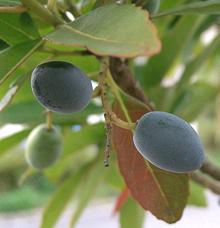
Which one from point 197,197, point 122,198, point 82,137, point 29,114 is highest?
point 29,114

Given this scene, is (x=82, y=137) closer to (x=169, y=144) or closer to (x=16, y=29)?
(x=16, y=29)

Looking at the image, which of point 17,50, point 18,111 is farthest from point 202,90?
point 17,50

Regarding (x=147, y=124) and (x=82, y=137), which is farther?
(x=82, y=137)

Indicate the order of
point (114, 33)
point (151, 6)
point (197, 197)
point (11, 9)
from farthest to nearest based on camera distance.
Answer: point (197, 197), point (151, 6), point (11, 9), point (114, 33)

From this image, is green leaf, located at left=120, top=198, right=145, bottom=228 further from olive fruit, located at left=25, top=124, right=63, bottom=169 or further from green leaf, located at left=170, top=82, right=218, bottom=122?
olive fruit, located at left=25, top=124, right=63, bottom=169

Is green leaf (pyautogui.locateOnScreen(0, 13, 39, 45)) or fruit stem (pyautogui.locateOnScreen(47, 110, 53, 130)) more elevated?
green leaf (pyautogui.locateOnScreen(0, 13, 39, 45))

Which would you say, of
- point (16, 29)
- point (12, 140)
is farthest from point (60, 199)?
point (16, 29)

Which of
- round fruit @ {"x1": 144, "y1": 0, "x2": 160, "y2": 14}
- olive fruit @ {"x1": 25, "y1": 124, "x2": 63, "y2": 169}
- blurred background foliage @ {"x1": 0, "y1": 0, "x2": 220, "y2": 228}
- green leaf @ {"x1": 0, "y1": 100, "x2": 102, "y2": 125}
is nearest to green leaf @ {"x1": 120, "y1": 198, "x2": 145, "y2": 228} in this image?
blurred background foliage @ {"x1": 0, "y1": 0, "x2": 220, "y2": 228}
